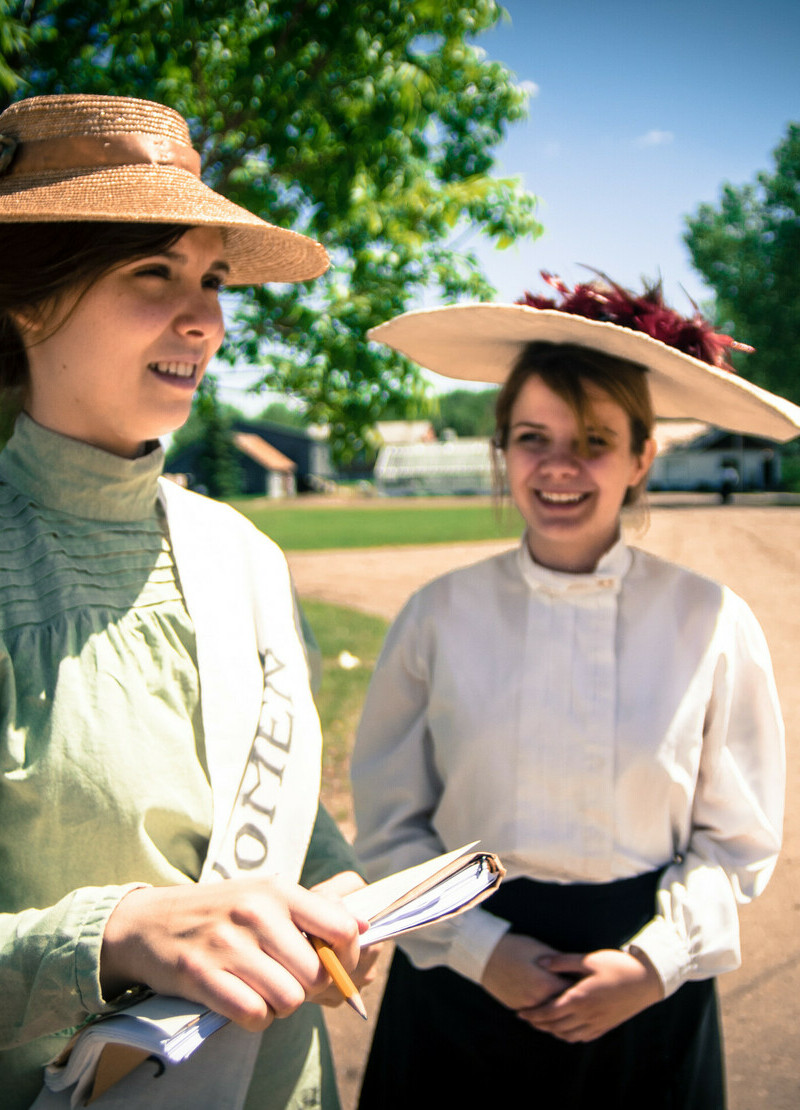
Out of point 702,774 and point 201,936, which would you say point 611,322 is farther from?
point 201,936

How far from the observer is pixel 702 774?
1.74 metres

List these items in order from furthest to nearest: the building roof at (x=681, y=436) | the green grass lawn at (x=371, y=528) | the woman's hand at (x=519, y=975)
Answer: the building roof at (x=681, y=436) → the green grass lawn at (x=371, y=528) → the woman's hand at (x=519, y=975)

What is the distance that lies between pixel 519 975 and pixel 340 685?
588 cm

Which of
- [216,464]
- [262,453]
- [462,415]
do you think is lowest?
[216,464]

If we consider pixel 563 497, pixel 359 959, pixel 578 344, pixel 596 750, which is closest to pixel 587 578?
pixel 563 497

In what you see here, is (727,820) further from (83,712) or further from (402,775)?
(83,712)

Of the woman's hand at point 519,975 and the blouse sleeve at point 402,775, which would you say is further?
the blouse sleeve at point 402,775

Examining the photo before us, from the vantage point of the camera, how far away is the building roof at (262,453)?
66250mm

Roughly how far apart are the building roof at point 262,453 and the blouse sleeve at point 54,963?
6600cm

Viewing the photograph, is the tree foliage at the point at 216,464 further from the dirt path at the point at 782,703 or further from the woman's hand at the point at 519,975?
the woman's hand at the point at 519,975

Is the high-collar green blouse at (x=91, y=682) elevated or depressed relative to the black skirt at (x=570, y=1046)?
elevated

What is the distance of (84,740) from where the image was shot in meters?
1.17

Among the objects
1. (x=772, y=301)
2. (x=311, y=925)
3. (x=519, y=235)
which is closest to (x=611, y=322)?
(x=311, y=925)

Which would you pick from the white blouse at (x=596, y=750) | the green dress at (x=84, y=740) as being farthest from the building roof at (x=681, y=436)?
the green dress at (x=84, y=740)
